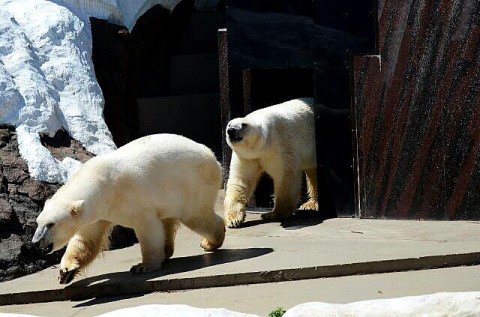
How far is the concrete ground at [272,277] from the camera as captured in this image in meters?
6.91

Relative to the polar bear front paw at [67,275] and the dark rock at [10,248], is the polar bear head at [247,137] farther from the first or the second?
the polar bear front paw at [67,275]

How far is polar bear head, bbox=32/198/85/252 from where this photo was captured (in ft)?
24.0

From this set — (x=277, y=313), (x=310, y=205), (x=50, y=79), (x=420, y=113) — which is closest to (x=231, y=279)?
(x=277, y=313)

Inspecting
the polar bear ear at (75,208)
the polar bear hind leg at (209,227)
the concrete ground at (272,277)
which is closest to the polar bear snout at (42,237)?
the polar bear ear at (75,208)

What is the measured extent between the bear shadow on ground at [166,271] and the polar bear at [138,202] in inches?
4.7

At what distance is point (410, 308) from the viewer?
209 inches

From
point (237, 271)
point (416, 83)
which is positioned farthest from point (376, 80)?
point (237, 271)

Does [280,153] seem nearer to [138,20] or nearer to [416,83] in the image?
[416,83]

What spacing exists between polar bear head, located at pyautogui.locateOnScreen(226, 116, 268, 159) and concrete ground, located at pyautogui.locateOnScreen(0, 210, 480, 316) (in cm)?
156

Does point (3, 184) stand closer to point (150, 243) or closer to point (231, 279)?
point (150, 243)

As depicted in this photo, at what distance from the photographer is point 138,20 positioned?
42.1 ft

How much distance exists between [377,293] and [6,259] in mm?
3245

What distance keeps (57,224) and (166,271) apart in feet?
3.19

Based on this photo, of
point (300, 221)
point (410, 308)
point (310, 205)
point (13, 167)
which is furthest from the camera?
point (310, 205)
